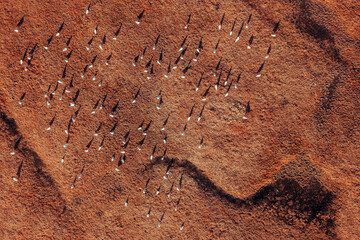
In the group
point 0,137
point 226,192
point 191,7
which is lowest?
point 0,137

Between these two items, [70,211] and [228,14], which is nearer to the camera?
[228,14]

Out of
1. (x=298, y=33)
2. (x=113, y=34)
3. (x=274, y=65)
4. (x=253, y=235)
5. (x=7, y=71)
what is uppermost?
(x=298, y=33)

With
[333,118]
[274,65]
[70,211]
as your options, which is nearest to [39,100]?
[70,211]

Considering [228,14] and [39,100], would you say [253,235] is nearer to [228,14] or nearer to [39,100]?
[228,14]

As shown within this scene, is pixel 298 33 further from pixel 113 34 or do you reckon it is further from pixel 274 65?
pixel 113 34

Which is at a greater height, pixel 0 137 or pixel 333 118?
pixel 333 118

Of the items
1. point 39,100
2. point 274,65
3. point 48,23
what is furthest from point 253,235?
point 48,23
